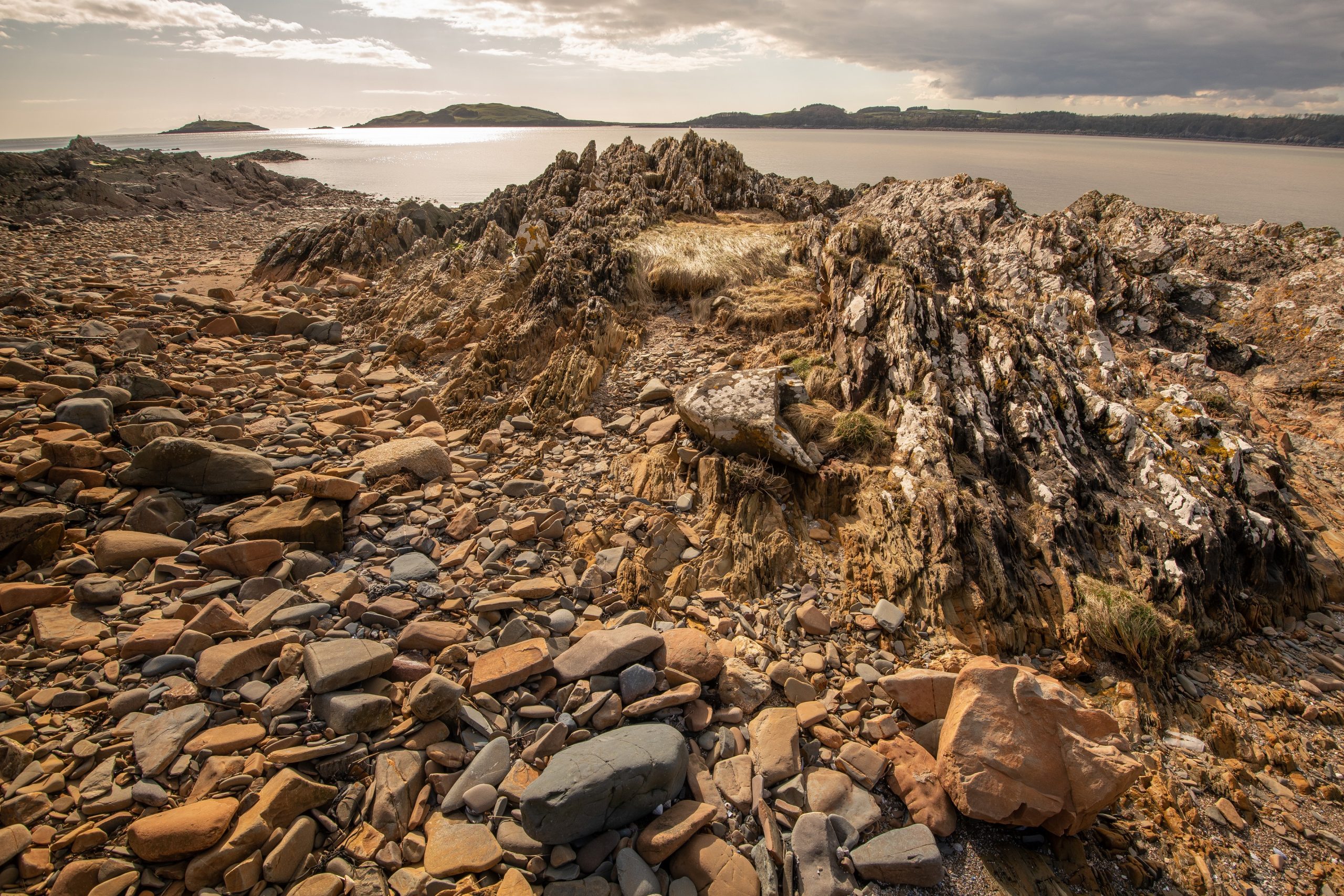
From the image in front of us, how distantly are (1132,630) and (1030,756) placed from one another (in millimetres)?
2817

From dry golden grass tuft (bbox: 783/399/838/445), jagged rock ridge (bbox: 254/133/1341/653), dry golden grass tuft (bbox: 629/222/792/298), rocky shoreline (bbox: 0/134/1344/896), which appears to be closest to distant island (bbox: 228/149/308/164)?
jagged rock ridge (bbox: 254/133/1341/653)

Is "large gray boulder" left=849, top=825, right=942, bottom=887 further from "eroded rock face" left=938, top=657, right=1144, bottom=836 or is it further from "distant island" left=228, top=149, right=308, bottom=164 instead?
"distant island" left=228, top=149, right=308, bottom=164

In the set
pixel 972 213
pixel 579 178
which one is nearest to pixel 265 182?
pixel 579 178

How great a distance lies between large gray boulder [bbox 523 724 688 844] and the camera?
4.02m

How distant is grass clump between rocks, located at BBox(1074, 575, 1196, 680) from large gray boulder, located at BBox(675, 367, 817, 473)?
3.45 metres

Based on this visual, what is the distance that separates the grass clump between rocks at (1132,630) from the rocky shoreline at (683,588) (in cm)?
5

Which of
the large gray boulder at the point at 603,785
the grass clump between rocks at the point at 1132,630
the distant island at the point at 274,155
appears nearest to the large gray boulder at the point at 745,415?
the grass clump between rocks at the point at 1132,630

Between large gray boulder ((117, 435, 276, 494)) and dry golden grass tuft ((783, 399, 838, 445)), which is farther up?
dry golden grass tuft ((783, 399, 838, 445))

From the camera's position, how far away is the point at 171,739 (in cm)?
423

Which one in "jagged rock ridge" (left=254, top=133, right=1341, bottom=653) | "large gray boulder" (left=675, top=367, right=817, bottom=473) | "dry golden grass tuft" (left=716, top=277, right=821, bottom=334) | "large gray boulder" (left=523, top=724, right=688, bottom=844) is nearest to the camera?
"large gray boulder" (left=523, top=724, right=688, bottom=844)

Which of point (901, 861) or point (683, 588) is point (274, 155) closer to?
point (683, 588)

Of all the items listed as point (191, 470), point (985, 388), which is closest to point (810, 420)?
point (985, 388)

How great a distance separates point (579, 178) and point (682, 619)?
18.0 m

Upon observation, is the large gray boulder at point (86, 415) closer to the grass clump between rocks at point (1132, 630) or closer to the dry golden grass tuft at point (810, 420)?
the dry golden grass tuft at point (810, 420)
